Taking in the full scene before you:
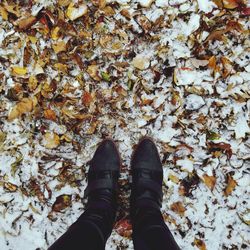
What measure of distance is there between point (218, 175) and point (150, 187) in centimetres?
38

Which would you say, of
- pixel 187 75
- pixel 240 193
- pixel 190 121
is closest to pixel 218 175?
pixel 240 193

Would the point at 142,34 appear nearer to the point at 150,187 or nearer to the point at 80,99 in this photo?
the point at 80,99

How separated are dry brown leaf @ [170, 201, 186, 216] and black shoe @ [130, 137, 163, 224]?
0.13m

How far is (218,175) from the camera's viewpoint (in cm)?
194

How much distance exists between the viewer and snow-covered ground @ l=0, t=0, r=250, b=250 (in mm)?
1934

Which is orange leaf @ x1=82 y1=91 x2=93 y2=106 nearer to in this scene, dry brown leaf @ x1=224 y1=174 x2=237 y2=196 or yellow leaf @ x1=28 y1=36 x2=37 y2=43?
yellow leaf @ x1=28 y1=36 x2=37 y2=43

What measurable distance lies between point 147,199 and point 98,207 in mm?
245

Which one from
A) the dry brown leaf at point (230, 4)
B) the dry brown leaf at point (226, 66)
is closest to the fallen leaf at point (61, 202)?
the dry brown leaf at point (226, 66)

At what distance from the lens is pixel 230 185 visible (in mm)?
1928

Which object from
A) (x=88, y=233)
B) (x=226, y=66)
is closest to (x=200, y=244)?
(x=88, y=233)

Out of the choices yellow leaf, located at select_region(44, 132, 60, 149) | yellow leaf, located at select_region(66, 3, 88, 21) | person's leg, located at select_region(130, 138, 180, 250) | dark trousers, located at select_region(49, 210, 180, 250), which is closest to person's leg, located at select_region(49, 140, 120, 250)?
dark trousers, located at select_region(49, 210, 180, 250)

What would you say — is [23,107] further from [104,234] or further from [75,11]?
[104,234]

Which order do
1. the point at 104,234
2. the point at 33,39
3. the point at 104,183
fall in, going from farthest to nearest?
1. the point at 33,39
2. the point at 104,183
3. the point at 104,234

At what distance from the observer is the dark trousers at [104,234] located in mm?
1425
